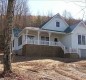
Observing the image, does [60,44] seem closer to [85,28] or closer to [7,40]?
[85,28]

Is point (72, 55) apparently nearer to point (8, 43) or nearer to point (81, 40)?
point (81, 40)

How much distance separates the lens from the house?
36.7m

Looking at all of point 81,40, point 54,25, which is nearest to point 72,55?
point 81,40

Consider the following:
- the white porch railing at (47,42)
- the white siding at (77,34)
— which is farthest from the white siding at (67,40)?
the white porch railing at (47,42)

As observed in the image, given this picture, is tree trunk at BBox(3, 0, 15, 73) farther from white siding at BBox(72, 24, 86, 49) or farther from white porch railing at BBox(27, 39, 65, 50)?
white siding at BBox(72, 24, 86, 49)

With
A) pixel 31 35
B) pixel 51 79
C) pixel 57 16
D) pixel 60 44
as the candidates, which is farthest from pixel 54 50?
pixel 51 79

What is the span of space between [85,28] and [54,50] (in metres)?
7.03

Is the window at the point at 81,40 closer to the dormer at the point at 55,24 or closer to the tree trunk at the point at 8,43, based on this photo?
the dormer at the point at 55,24

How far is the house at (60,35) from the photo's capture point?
36662 mm

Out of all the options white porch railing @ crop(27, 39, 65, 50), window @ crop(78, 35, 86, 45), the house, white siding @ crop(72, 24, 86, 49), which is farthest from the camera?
window @ crop(78, 35, 86, 45)

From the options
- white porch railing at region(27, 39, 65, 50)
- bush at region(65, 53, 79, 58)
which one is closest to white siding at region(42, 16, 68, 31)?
white porch railing at region(27, 39, 65, 50)

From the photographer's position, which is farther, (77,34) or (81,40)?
(81,40)

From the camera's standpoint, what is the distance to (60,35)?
40000 mm

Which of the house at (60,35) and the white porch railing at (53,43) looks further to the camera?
the house at (60,35)
